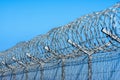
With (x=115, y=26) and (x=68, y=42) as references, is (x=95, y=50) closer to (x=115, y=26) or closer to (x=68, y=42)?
(x=68, y=42)

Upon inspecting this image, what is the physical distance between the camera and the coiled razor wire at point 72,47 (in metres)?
10.4

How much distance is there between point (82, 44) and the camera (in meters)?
11.8

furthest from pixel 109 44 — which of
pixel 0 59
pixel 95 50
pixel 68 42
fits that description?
pixel 0 59

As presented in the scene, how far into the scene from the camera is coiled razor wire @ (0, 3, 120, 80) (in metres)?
10.4

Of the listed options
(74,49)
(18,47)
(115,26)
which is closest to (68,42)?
(74,49)

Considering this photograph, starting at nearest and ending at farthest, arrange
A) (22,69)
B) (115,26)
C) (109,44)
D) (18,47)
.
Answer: (115,26) < (109,44) < (18,47) < (22,69)

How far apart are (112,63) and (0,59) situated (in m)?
13.0

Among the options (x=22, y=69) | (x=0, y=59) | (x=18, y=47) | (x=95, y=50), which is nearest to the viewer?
(x=95, y=50)

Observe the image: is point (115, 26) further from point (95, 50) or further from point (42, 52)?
point (42, 52)

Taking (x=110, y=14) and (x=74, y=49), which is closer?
(x=110, y=14)

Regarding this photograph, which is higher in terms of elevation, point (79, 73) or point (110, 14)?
point (110, 14)

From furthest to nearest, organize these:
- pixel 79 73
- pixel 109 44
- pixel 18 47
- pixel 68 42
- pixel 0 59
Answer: pixel 0 59 → pixel 18 47 → pixel 79 73 → pixel 68 42 → pixel 109 44

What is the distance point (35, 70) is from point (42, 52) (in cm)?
496

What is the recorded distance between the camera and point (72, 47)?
1271cm
